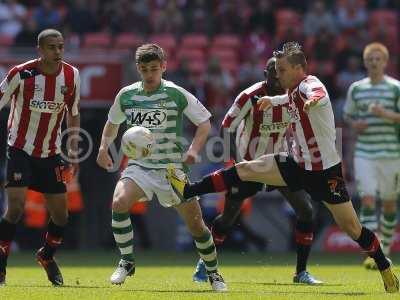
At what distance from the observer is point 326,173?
9281 mm

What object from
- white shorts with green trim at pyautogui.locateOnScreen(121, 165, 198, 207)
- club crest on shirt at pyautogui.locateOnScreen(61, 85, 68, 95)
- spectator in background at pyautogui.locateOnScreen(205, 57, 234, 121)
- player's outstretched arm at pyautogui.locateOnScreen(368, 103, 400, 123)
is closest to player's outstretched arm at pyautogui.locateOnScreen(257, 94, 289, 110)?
white shorts with green trim at pyautogui.locateOnScreen(121, 165, 198, 207)

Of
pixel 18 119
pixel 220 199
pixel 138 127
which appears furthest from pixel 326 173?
pixel 220 199

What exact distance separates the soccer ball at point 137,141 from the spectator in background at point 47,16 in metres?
10.8

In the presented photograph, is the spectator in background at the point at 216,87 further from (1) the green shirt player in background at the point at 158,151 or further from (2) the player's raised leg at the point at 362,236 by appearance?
(2) the player's raised leg at the point at 362,236

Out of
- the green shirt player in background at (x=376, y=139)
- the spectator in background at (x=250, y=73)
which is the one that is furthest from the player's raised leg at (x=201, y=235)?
the spectator in background at (x=250, y=73)

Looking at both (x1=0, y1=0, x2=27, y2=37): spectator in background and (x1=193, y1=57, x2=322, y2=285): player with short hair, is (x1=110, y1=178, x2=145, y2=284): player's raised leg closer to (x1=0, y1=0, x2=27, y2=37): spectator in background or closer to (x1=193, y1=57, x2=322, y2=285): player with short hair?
(x1=193, y1=57, x2=322, y2=285): player with short hair

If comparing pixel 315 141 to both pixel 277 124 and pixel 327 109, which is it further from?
pixel 277 124

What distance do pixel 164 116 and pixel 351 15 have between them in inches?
489

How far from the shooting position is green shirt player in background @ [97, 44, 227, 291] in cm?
933

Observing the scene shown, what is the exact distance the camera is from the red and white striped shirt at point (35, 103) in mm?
9938

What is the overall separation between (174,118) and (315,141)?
1.22 metres

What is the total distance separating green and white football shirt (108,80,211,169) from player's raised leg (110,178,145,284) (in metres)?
0.24

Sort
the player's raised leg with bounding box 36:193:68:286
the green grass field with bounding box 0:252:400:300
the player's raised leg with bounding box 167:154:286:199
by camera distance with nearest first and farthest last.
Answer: the green grass field with bounding box 0:252:400:300
the player's raised leg with bounding box 167:154:286:199
the player's raised leg with bounding box 36:193:68:286

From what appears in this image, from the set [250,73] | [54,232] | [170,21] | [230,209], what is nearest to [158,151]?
[54,232]
